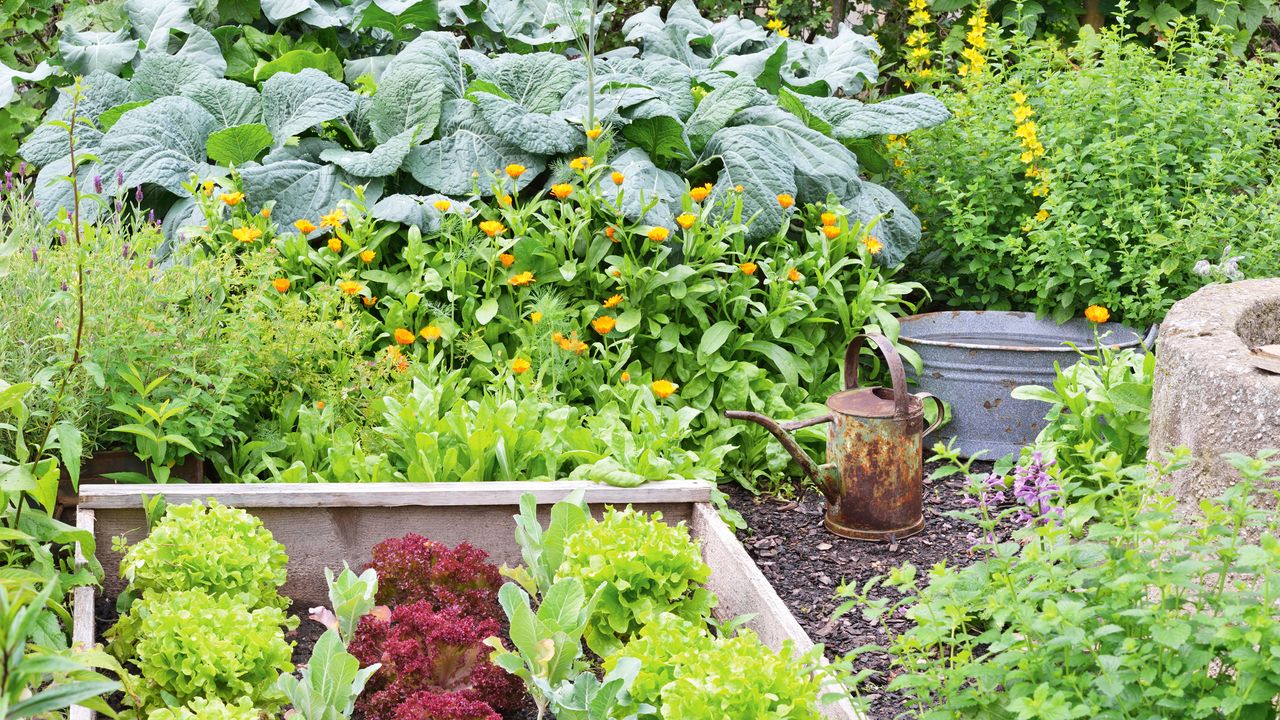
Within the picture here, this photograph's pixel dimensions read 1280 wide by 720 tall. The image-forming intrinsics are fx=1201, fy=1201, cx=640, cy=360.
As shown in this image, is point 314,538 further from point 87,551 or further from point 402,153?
point 402,153

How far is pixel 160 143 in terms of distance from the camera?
4.21m

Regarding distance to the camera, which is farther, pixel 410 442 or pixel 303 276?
pixel 303 276

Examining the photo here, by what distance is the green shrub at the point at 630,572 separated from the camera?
2299 mm

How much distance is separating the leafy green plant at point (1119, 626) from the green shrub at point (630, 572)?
2.44 feet

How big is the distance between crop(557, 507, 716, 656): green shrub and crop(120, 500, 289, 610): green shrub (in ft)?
2.02

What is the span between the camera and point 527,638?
6.73 feet

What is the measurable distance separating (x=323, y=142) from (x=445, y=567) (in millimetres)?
2426

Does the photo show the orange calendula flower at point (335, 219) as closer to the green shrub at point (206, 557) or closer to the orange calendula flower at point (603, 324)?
the orange calendula flower at point (603, 324)

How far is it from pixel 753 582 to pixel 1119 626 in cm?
106

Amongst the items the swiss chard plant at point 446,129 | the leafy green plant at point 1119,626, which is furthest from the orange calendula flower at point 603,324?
the leafy green plant at point 1119,626

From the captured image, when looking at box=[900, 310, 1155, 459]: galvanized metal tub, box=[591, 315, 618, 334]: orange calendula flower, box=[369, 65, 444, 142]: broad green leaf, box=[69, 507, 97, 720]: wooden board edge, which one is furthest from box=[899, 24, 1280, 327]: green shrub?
box=[69, 507, 97, 720]: wooden board edge

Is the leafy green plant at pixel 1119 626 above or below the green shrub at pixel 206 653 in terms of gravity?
above

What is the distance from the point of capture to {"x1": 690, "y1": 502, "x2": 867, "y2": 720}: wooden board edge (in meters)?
1.97

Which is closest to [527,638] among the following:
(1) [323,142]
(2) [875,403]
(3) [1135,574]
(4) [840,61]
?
(3) [1135,574]
